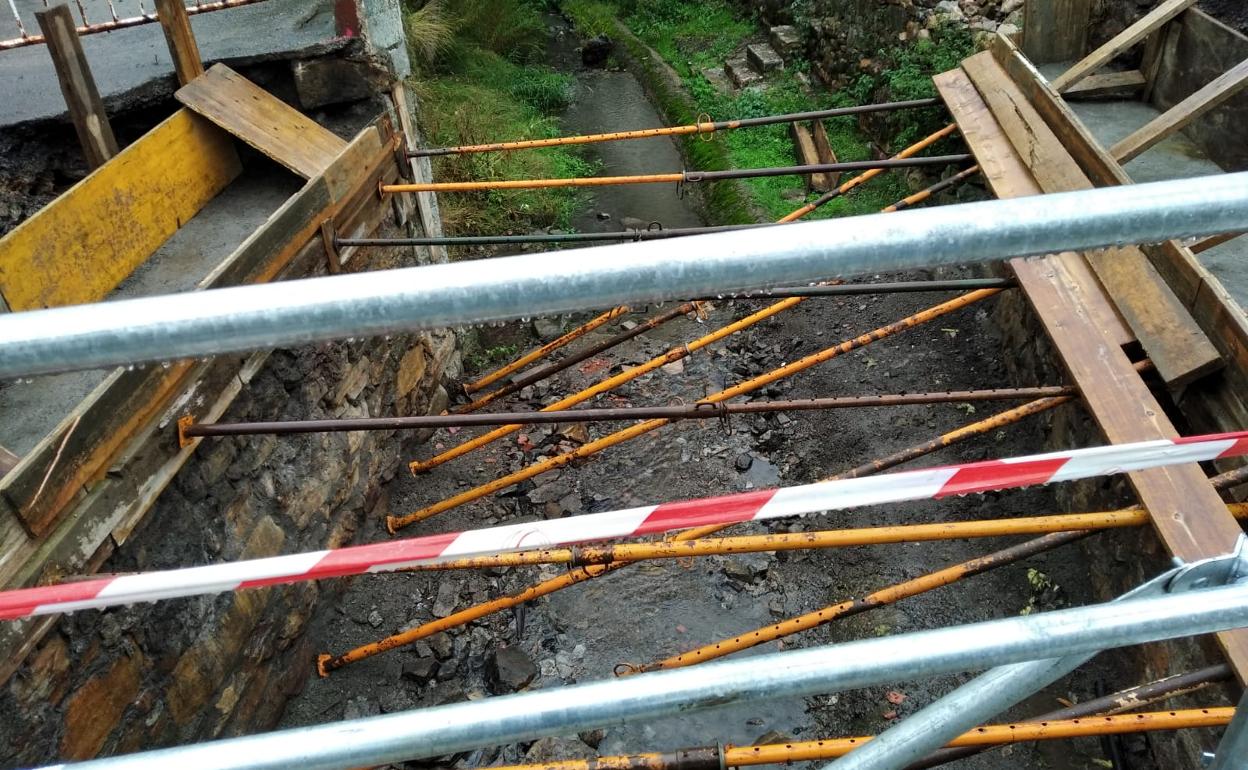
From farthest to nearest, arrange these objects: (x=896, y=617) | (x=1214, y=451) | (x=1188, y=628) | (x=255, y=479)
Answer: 1. (x=896, y=617)
2. (x=255, y=479)
3. (x=1214, y=451)
4. (x=1188, y=628)

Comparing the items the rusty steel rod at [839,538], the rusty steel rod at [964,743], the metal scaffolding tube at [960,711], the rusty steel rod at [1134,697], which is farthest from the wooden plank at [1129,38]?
the metal scaffolding tube at [960,711]

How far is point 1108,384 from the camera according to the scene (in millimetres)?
3650

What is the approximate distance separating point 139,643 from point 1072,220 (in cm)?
349

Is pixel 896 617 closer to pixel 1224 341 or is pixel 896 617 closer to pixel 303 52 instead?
pixel 1224 341

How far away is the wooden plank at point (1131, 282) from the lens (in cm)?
357

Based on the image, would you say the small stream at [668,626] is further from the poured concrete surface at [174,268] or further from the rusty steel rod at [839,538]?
the poured concrete surface at [174,268]

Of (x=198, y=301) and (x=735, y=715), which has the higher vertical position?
(x=198, y=301)

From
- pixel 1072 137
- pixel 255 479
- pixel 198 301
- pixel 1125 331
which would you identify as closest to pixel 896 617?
pixel 1125 331

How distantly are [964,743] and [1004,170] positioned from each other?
336 centimetres

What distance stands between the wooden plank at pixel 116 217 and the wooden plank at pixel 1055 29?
5.24 meters

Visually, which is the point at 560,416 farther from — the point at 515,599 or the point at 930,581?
the point at 930,581

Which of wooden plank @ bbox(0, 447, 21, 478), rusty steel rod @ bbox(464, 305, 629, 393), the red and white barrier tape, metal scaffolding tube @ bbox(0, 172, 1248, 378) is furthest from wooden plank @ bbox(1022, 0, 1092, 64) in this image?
wooden plank @ bbox(0, 447, 21, 478)

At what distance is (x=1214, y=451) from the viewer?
79.0 inches

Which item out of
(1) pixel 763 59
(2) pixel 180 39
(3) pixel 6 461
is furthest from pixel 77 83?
(1) pixel 763 59
